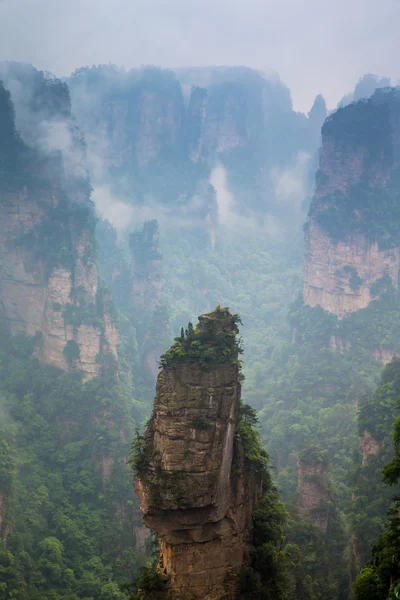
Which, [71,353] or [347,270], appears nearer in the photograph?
[71,353]

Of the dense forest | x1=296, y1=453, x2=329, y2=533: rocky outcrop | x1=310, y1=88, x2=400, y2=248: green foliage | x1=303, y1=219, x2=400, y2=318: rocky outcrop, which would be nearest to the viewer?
the dense forest

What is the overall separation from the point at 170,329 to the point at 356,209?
90.3ft

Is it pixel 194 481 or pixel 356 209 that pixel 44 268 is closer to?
pixel 356 209

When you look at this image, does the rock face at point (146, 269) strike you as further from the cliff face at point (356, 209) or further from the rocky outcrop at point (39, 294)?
the rocky outcrop at point (39, 294)

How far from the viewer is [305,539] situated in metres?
36.8

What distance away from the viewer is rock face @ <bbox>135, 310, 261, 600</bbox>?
853 inches

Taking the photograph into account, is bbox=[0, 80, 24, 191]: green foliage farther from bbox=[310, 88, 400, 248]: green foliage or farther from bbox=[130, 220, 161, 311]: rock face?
bbox=[310, 88, 400, 248]: green foliage

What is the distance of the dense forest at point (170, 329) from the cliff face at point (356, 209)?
313 millimetres

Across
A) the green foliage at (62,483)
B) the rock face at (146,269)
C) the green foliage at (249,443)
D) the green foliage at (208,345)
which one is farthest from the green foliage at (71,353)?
the green foliage at (208,345)

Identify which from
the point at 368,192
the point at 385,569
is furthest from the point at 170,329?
the point at 385,569

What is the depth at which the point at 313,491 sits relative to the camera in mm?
42250

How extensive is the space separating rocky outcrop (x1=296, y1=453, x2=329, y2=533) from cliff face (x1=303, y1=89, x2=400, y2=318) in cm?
3583

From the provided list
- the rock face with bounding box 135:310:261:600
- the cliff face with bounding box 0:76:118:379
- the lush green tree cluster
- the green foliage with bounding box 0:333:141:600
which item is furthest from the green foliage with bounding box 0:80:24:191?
the lush green tree cluster

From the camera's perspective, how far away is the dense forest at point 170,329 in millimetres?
36188
